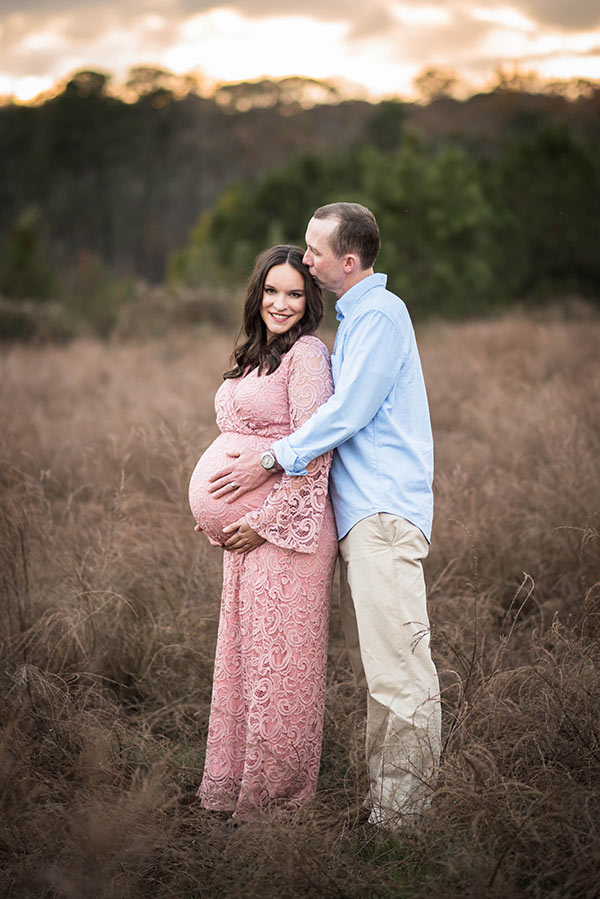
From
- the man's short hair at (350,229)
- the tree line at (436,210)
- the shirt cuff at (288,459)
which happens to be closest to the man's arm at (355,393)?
the shirt cuff at (288,459)

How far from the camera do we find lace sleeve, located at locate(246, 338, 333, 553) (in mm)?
2912

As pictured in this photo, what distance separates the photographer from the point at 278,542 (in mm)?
2928

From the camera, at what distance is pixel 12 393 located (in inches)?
385

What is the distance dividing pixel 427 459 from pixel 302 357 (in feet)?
1.85

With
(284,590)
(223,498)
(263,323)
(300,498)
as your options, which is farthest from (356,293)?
(284,590)

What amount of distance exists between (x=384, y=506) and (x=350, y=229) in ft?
3.11

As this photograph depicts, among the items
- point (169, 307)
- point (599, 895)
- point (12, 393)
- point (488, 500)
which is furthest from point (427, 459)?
point (169, 307)

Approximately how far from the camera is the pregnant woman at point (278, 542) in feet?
9.66

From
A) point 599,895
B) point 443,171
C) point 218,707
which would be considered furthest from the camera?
point 443,171

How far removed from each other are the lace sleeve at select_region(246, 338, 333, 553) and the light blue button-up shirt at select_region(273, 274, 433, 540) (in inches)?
3.1

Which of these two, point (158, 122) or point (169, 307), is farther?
point (158, 122)

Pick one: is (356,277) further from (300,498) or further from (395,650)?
(395,650)

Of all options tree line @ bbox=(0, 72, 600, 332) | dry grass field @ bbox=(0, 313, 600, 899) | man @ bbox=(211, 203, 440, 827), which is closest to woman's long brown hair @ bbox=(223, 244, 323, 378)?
man @ bbox=(211, 203, 440, 827)

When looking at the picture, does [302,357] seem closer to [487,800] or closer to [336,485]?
[336,485]
